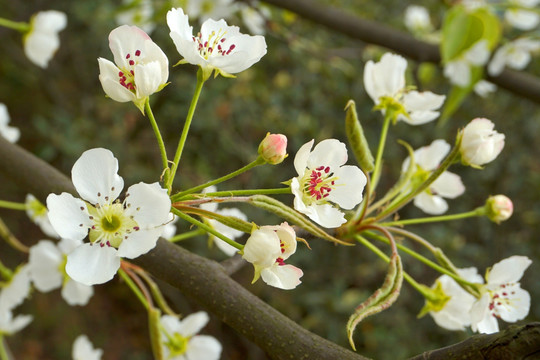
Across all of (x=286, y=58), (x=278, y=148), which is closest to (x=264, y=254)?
(x=278, y=148)

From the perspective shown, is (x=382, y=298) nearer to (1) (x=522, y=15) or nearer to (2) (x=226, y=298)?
(2) (x=226, y=298)

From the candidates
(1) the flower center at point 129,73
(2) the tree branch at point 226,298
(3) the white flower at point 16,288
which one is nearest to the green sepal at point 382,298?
(2) the tree branch at point 226,298

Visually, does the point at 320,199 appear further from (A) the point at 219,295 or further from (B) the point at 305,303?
(B) the point at 305,303

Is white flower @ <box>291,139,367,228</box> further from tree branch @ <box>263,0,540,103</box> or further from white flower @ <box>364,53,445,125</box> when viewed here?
tree branch @ <box>263,0,540,103</box>

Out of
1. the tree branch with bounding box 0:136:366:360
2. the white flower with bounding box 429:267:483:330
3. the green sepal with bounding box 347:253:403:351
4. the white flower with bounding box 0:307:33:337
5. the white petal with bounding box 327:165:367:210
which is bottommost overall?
the white flower with bounding box 0:307:33:337

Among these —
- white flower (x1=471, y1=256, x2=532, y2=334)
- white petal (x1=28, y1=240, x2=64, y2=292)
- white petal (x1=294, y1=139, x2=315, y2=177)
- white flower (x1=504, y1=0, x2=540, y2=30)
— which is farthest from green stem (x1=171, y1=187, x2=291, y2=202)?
white flower (x1=504, y1=0, x2=540, y2=30)

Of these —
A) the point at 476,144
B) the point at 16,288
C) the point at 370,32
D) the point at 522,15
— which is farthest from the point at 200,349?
the point at 522,15

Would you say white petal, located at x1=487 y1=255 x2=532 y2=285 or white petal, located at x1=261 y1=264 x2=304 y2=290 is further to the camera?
white petal, located at x1=487 y1=255 x2=532 y2=285
